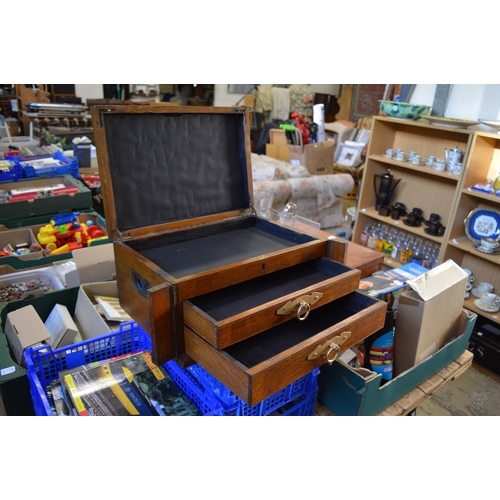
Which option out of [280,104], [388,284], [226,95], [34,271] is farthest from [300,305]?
[226,95]

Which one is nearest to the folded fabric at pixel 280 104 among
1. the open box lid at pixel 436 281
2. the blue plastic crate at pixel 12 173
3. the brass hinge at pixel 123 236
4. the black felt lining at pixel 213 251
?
the blue plastic crate at pixel 12 173

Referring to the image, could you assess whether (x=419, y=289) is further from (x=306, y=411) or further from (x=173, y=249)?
(x=173, y=249)

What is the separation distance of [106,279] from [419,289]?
1217 mm

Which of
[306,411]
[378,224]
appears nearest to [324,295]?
[306,411]

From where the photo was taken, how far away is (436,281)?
4.24 feet

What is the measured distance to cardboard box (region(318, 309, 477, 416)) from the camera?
1.08 metres

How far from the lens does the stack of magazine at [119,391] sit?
3.55 ft

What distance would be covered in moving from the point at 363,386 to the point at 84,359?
0.83m

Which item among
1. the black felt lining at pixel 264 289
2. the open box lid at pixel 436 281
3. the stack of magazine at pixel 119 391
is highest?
the black felt lining at pixel 264 289

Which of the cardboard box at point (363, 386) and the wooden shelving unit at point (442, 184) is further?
the wooden shelving unit at point (442, 184)

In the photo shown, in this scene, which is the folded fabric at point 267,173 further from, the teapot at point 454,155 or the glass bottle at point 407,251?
the teapot at point 454,155

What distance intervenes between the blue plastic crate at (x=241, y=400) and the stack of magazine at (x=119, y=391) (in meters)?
0.12

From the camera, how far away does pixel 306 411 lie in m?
1.17

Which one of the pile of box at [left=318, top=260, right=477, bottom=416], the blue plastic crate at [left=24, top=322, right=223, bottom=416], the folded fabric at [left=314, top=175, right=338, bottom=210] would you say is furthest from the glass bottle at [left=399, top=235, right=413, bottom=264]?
the blue plastic crate at [left=24, top=322, right=223, bottom=416]
